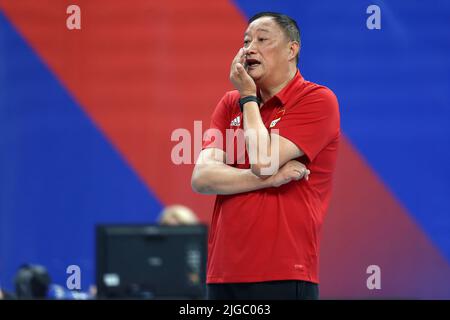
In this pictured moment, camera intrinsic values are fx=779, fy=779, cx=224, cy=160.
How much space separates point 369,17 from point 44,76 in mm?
2334

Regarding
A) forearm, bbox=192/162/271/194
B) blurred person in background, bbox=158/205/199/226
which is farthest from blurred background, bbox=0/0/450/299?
forearm, bbox=192/162/271/194

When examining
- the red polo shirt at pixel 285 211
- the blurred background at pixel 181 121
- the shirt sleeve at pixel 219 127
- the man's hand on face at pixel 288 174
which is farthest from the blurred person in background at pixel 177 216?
the man's hand on face at pixel 288 174

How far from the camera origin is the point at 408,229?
5.42m

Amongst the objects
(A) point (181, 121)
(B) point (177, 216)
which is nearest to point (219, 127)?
(B) point (177, 216)

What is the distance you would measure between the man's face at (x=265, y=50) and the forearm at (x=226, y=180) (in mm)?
359

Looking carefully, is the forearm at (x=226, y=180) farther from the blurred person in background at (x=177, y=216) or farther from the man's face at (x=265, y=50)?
the blurred person in background at (x=177, y=216)

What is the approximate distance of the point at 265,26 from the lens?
9.14ft

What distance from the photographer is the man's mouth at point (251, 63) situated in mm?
2756

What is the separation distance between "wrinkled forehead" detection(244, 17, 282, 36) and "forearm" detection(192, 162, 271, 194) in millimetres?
500

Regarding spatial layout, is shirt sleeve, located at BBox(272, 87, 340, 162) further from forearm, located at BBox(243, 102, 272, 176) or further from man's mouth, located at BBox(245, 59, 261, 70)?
man's mouth, located at BBox(245, 59, 261, 70)
